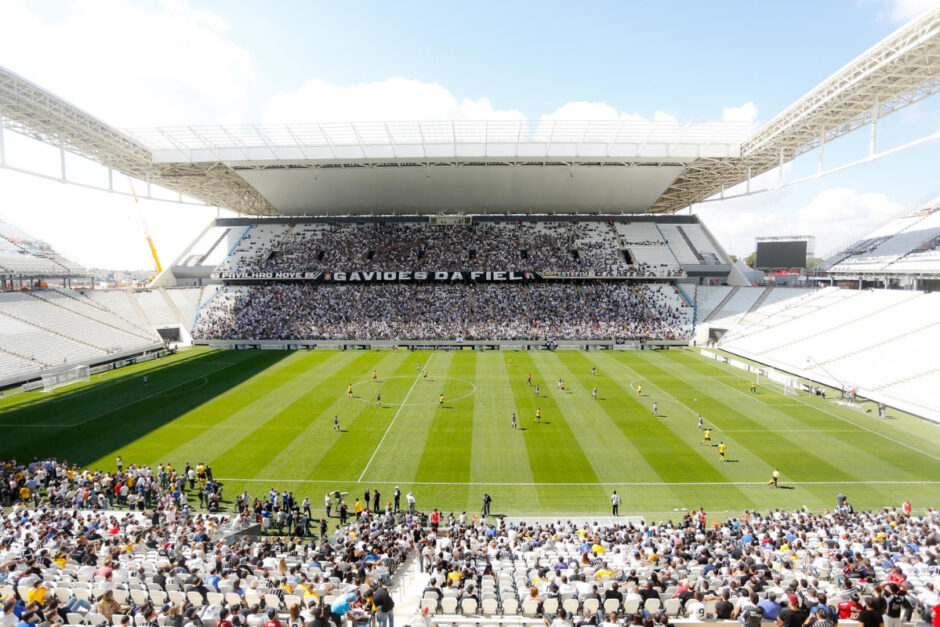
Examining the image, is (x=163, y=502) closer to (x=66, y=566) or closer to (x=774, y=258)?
(x=66, y=566)

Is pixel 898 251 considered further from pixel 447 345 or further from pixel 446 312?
pixel 446 312

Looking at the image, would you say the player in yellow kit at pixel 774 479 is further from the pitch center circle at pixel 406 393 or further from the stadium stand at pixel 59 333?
the stadium stand at pixel 59 333

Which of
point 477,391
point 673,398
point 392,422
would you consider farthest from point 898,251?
point 392,422

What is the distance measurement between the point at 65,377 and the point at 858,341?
183 feet

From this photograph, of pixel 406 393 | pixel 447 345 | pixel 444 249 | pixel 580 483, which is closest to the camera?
pixel 580 483

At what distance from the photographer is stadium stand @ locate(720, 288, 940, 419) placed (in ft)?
94.3

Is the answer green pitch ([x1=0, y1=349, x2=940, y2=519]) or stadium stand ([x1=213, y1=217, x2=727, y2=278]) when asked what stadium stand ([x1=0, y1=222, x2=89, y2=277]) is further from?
green pitch ([x1=0, y1=349, x2=940, y2=519])

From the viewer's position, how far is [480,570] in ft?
36.7

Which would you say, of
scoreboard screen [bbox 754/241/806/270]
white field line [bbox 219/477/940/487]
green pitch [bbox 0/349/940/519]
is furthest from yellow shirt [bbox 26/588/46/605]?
scoreboard screen [bbox 754/241/806/270]

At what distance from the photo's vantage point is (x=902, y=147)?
29.2 metres

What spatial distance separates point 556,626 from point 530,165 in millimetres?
49098

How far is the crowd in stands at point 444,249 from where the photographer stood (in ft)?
191

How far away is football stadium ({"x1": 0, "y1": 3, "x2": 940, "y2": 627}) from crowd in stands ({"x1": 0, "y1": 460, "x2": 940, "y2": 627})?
91 mm

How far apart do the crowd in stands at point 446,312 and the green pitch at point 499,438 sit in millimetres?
12683
